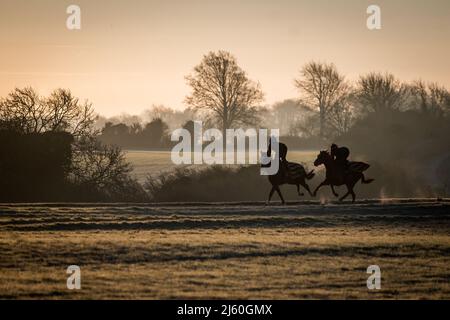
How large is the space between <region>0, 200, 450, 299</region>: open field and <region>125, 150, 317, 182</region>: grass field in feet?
116

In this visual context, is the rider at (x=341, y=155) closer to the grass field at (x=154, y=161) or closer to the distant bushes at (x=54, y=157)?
the distant bushes at (x=54, y=157)

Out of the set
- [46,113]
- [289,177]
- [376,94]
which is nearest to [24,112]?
[46,113]

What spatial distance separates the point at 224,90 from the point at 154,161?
424 inches

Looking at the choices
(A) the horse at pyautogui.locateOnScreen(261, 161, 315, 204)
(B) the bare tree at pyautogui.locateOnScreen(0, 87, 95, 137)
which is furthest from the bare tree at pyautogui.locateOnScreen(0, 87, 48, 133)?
(A) the horse at pyautogui.locateOnScreen(261, 161, 315, 204)

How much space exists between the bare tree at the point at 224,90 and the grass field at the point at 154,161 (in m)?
7.03

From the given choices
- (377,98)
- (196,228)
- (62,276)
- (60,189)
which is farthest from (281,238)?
(377,98)

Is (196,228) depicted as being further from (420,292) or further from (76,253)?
(420,292)

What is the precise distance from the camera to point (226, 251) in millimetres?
24609

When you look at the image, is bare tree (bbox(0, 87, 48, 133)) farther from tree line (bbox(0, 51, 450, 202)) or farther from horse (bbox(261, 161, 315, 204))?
horse (bbox(261, 161, 315, 204))

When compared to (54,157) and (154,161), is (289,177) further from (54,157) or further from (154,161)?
(154,161)

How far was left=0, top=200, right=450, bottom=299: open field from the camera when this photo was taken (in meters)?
19.3
